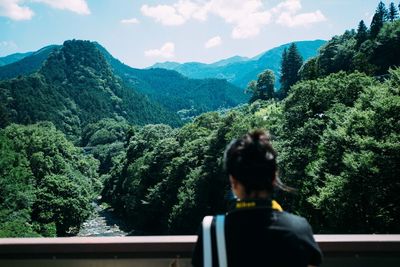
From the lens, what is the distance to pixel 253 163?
1894mm

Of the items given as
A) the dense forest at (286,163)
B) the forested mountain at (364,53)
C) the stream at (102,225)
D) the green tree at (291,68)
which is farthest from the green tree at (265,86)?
the stream at (102,225)

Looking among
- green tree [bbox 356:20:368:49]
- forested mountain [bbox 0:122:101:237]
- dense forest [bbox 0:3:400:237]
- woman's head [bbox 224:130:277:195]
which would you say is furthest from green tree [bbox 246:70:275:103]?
woman's head [bbox 224:130:277:195]

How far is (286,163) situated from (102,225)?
39.0m

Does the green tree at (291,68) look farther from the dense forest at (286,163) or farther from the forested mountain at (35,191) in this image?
the forested mountain at (35,191)

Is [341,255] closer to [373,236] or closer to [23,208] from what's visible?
[373,236]

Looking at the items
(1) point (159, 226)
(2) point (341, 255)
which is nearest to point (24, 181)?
(1) point (159, 226)

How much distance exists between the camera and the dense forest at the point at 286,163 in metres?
22.7

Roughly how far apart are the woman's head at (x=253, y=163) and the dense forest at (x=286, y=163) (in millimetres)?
205

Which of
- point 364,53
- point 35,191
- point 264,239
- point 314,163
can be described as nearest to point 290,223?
point 264,239

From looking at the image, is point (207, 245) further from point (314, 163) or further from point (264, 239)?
point (314, 163)

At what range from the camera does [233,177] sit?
193 cm

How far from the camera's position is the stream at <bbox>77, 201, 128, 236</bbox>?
56581mm

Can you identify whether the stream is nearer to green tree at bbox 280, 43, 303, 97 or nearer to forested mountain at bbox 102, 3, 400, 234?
forested mountain at bbox 102, 3, 400, 234

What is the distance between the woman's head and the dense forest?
0.67 ft
